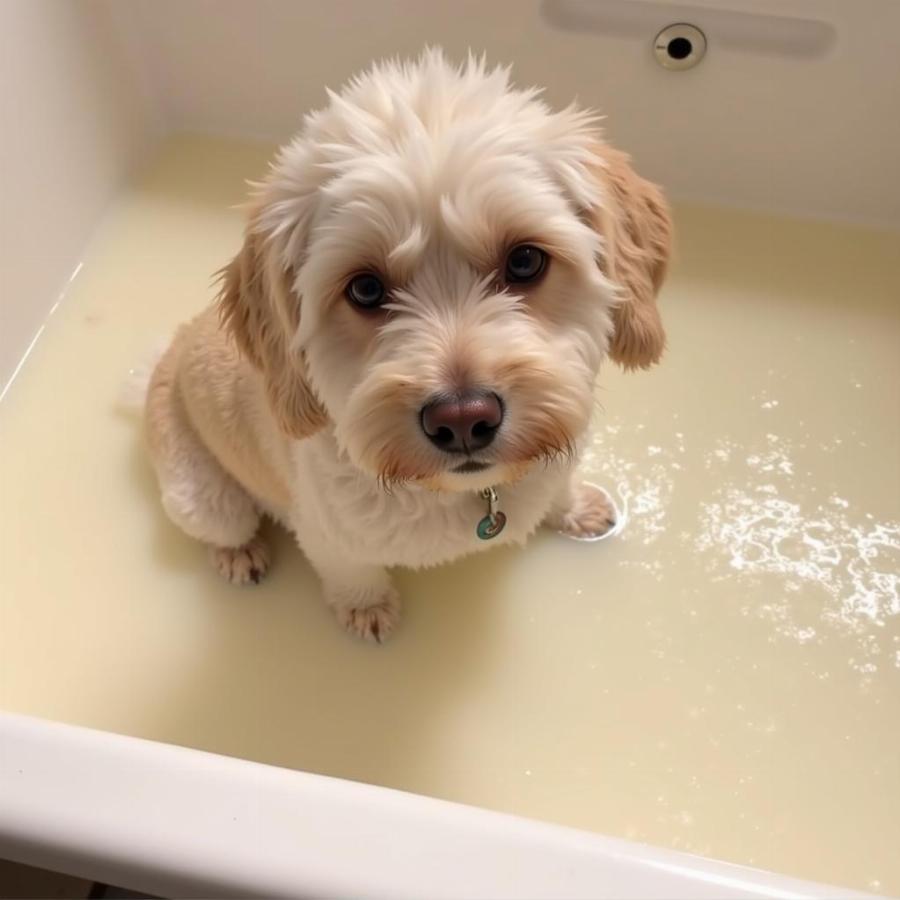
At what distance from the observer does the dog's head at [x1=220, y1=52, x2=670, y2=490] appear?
0.94m

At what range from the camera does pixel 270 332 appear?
3.65 ft

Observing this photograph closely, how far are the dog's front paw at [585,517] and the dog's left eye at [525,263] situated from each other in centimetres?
62

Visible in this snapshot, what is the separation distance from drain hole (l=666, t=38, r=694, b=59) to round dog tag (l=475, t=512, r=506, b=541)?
1.06 meters

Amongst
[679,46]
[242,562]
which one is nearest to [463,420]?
[242,562]

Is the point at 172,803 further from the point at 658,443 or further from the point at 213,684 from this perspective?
the point at 658,443

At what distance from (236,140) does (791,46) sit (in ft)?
4.03

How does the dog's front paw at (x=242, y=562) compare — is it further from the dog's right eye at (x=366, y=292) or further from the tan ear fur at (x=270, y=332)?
the dog's right eye at (x=366, y=292)

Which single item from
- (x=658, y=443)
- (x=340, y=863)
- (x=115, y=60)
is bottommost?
(x=340, y=863)

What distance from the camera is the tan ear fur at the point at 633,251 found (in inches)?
42.1

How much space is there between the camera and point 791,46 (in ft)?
5.55

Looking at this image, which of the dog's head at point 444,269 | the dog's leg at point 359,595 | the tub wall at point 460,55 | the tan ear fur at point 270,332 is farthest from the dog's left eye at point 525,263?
the tub wall at point 460,55

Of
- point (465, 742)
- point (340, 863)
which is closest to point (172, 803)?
point (340, 863)

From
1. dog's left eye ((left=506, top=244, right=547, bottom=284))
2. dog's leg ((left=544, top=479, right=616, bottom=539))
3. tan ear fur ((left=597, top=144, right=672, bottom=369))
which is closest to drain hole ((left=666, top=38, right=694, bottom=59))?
tan ear fur ((left=597, top=144, right=672, bottom=369))

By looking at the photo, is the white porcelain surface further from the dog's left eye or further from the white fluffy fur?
the dog's left eye
